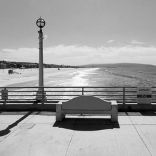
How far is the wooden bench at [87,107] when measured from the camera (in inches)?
330

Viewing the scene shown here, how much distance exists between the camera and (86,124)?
8.15 metres

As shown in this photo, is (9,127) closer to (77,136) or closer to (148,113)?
(77,136)

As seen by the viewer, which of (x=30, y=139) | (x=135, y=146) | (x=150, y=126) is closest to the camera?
(x=135, y=146)

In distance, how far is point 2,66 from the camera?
19688 cm

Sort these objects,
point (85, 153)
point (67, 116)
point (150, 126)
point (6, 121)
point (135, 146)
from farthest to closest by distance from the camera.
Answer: point (67, 116) → point (6, 121) → point (150, 126) → point (135, 146) → point (85, 153)

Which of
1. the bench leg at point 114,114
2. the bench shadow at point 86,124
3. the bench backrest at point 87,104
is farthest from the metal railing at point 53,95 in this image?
the bench leg at point 114,114

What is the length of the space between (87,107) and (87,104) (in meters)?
0.11

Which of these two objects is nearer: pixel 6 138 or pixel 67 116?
pixel 6 138

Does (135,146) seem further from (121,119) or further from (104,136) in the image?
(121,119)

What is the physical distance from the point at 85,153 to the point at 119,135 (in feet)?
5.52

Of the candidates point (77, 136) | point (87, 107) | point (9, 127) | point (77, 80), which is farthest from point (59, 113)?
point (77, 80)

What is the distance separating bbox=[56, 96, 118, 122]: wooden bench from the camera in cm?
838

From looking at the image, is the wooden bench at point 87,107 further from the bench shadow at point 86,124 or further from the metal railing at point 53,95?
the metal railing at point 53,95

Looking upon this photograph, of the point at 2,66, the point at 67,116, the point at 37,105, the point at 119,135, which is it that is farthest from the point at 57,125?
the point at 2,66
